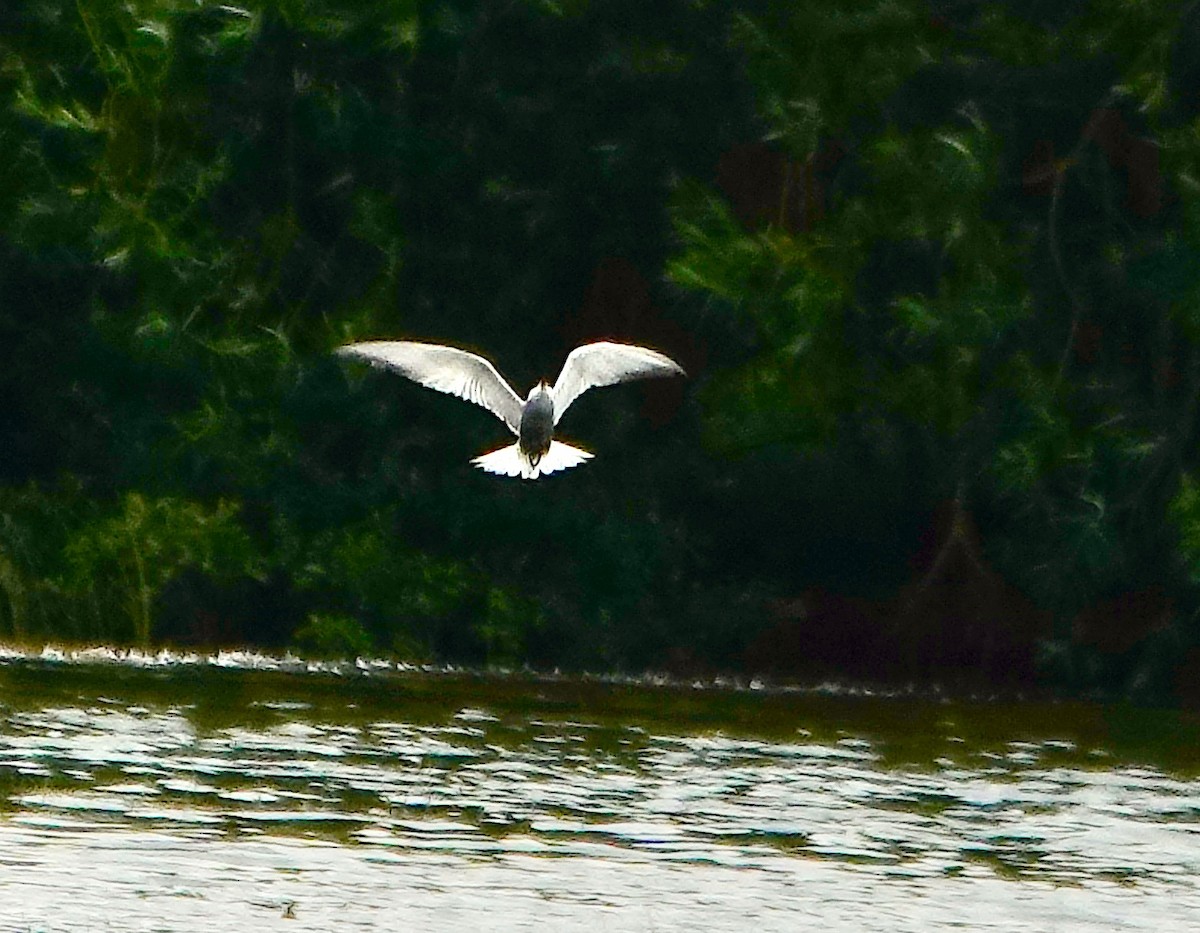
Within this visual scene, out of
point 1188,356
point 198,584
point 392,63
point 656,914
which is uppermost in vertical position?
point 392,63

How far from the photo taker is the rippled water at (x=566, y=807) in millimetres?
10664

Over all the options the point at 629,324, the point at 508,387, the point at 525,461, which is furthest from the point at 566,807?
the point at 629,324

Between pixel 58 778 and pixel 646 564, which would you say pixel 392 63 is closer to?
pixel 646 564

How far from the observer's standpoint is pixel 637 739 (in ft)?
49.6

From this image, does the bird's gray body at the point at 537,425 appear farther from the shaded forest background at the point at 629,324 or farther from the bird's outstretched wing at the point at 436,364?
the shaded forest background at the point at 629,324

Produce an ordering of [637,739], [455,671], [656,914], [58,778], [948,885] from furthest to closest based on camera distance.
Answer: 1. [455,671]
2. [637,739]
3. [58,778]
4. [948,885]
5. [656,914]

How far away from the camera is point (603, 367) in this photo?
43.8ft

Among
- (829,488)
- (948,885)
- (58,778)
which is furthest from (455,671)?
(948,885)

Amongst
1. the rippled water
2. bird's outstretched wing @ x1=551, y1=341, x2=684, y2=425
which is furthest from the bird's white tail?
the rippled water

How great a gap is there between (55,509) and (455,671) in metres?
2.80

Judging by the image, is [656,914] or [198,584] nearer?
[656,914]

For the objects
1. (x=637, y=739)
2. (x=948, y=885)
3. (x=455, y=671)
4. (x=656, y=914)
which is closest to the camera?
(x=656, y=914)

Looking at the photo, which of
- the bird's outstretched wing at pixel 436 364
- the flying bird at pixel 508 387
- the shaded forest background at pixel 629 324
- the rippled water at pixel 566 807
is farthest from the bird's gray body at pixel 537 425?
the shaded forest background at pixel 629 324

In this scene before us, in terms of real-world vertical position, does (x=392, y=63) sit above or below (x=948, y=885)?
above
